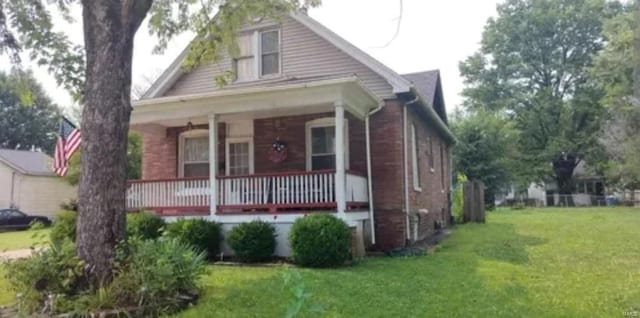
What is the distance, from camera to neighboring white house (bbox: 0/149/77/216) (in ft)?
85.1

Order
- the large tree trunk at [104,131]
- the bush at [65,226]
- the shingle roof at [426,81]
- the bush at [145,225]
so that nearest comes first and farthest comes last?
the large tree trunk at [104,131], the bush at [145,225], the bush at [65,226], the shingle roof at [426,81]

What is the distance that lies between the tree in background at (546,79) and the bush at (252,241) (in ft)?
103

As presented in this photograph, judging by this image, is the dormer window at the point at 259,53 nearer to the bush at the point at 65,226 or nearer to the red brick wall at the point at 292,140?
the red brick wall at the point at 292,140

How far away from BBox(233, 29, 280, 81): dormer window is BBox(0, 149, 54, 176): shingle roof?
18449 mm

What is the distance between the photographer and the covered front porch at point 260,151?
9742 millimetres

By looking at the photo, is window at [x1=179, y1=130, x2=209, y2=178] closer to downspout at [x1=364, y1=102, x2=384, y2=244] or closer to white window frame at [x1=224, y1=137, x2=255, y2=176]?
white window frame at [x1=224, y1=137, x2=255, y2=176]

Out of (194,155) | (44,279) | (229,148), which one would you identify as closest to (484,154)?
(229,148)

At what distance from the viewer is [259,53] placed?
42.5 ft

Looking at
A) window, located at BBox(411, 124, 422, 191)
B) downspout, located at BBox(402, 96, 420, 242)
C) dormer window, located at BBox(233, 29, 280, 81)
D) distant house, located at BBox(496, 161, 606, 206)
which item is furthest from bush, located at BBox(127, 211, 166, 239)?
distant house, located at BBox(496, 161, 606, 206)

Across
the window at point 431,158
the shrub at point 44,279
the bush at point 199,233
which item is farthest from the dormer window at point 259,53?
the shrub at point 44,279

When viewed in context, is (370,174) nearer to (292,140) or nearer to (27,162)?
(292,140)

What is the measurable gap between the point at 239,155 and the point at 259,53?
2.88m

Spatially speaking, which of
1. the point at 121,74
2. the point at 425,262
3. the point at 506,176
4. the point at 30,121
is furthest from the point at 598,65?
the point at 30,121

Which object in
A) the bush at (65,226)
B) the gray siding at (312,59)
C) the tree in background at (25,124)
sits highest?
the tree in background at (25,124)
